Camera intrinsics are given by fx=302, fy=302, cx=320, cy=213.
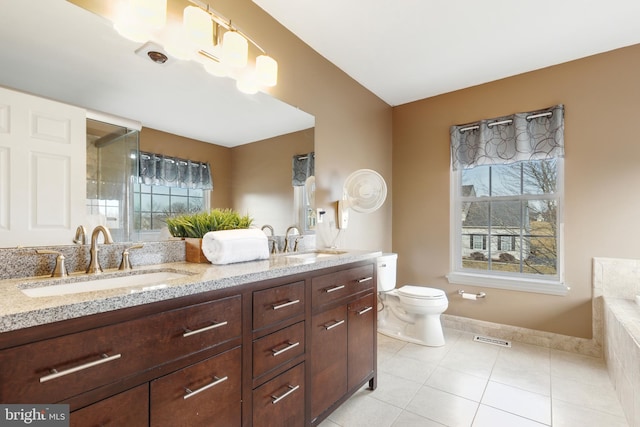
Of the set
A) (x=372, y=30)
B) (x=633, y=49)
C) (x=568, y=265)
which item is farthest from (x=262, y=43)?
(x=568, y=265)

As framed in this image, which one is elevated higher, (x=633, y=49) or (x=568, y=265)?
(x=633, y=49)

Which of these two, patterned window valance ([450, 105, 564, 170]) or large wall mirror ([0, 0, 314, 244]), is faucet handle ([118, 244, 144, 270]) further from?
patterned window valance ([450, 105, 564, 170])

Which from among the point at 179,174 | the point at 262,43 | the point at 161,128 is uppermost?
the point at 262,43

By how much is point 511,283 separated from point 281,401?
8.04 ft

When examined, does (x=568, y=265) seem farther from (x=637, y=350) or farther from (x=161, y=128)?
(x=161, y=128)

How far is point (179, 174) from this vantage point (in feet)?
5.28

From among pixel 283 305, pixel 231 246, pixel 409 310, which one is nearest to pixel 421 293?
pixel 409 310

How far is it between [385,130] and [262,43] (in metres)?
1.82

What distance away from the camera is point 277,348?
4.26ft

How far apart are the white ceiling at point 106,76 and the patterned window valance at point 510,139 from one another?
2187 mm

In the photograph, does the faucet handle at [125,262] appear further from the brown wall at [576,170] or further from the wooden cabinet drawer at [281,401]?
the brown wall at [576,170]

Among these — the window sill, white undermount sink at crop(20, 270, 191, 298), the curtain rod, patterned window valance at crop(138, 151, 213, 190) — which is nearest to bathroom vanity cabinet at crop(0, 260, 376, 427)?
white undermount sink at crop(20, 270, 191, 298)

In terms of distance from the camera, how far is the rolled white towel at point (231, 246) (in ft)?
4.59

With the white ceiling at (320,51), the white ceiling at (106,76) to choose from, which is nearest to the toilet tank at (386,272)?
the white ceiling at (320,51)
